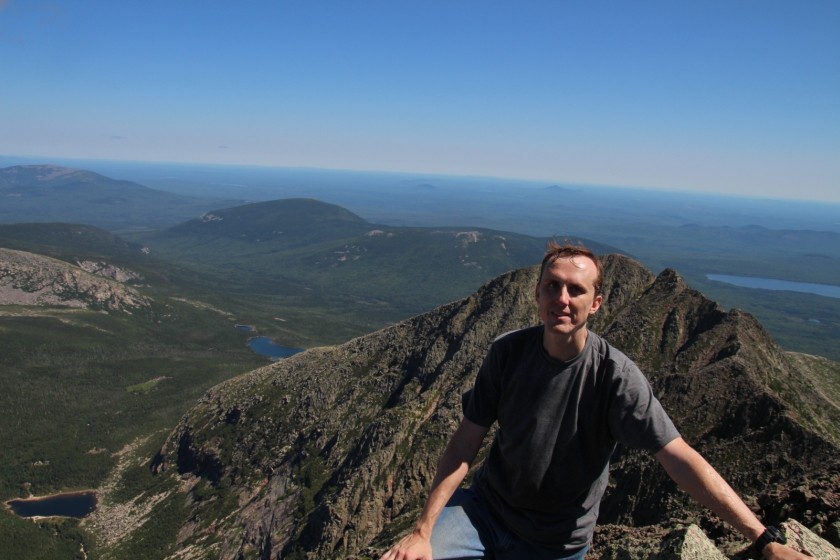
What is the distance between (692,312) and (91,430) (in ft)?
577

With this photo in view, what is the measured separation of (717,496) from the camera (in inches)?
282

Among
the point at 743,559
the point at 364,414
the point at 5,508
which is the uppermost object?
the point at 743,559

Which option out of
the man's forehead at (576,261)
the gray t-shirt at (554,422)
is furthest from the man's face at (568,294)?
the gray t-shirt at (554,422)

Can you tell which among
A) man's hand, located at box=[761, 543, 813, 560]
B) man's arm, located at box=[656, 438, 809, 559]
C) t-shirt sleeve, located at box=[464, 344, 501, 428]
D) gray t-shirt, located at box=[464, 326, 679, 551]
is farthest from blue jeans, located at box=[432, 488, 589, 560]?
man's hand, located at box=[761, 543, 813, 560]

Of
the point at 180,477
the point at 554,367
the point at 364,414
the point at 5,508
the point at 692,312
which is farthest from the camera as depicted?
the point at 5,508

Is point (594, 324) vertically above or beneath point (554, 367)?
beneath

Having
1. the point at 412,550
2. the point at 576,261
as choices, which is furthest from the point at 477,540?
the point at 576,261

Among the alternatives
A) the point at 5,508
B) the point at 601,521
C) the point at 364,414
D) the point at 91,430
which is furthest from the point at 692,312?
the point at 91,430

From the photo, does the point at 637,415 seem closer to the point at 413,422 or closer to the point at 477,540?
the point at 477,540

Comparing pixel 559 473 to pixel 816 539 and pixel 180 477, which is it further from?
pixel 180 477

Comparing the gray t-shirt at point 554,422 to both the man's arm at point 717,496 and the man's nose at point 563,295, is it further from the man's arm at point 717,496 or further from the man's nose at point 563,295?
the man's nose at point 563,295

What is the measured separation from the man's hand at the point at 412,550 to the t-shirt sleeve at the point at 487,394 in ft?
6.40

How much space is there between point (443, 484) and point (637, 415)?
3174mm

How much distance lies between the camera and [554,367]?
27.1 ft
